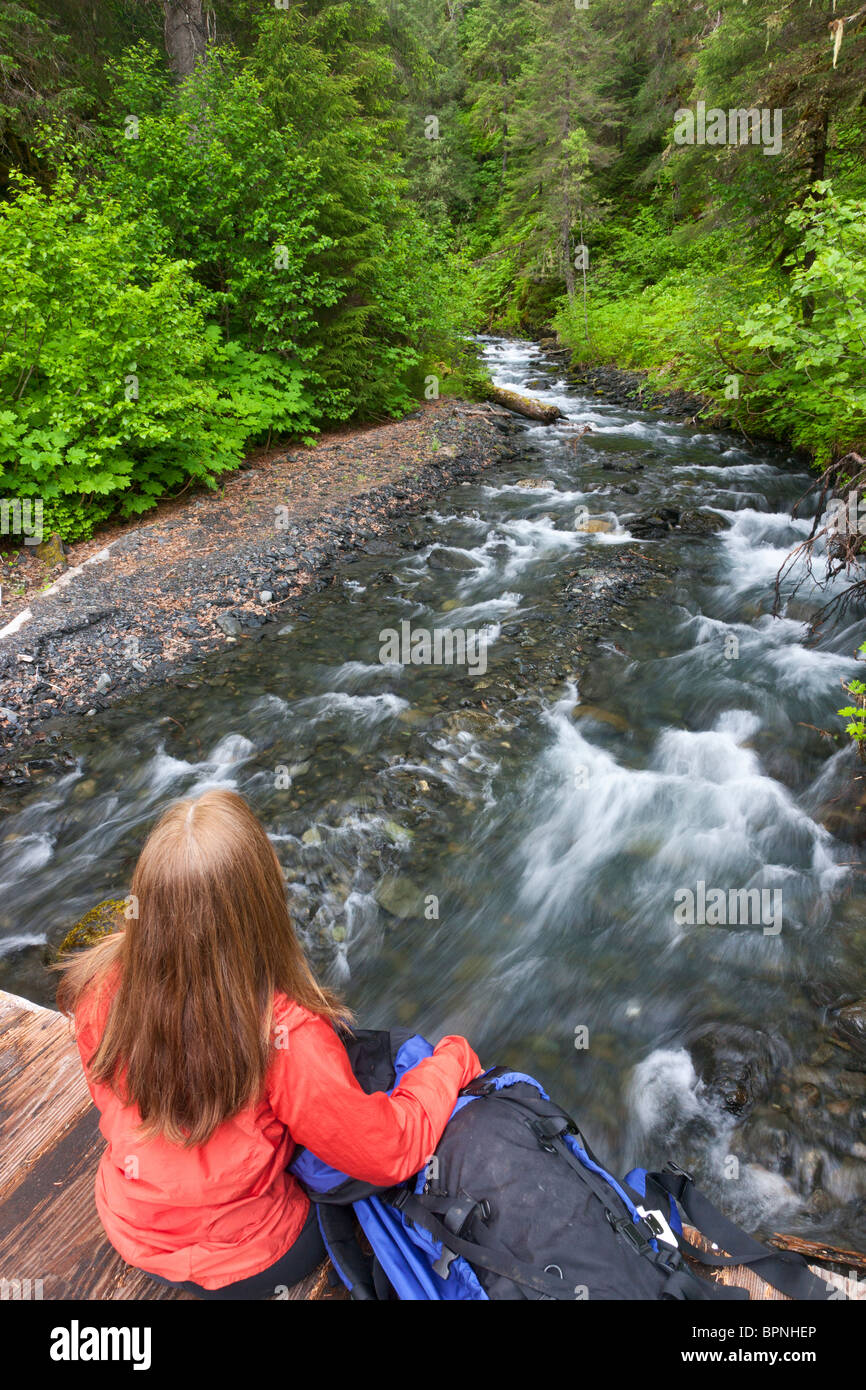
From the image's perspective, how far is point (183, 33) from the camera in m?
12.5

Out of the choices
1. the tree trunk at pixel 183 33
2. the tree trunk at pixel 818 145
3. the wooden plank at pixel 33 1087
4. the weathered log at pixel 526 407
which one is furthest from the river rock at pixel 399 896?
the tree trunk at pixel 183 33

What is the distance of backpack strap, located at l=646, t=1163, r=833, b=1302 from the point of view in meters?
2.14

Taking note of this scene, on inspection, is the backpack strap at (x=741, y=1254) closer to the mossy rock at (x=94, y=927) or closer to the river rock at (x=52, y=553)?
the mossy rock at (x=94, y=927)

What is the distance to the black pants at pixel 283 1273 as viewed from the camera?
1.90 metres

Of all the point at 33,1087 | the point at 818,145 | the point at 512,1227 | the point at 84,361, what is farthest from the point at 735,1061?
the point at 818,145

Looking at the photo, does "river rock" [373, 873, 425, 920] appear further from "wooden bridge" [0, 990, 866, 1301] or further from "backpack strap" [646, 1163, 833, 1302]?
"backpack strap" [646, 1163, 833, 1302]

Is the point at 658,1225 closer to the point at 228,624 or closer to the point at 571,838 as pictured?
the point at 571,838

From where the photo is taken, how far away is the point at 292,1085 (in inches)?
Answer: 67.5

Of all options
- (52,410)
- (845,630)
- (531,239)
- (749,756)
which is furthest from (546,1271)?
(531,239)

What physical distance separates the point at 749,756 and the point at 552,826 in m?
2.05

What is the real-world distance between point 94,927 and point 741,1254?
3.67 m

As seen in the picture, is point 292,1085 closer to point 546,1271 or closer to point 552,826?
point 546,1271

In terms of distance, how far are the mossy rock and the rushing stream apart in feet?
1.17
